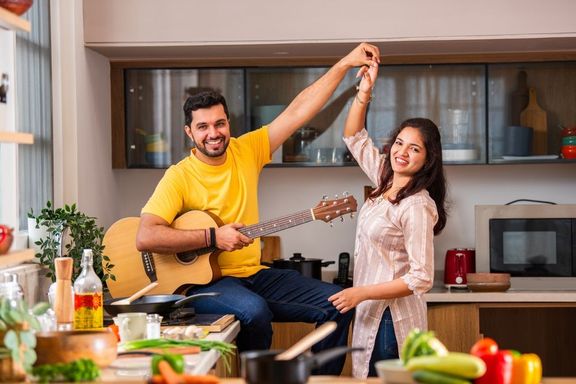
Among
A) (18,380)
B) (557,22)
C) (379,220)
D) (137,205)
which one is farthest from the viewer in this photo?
(137,205)

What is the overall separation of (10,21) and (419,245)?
1681 millimetres

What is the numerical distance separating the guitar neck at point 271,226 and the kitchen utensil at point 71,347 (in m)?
1.43

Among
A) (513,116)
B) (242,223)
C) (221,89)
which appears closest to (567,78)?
(513,116)

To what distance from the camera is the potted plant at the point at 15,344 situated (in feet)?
7.39

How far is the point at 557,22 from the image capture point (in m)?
4.84

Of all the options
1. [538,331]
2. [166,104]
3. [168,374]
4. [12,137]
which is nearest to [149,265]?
[166,104]

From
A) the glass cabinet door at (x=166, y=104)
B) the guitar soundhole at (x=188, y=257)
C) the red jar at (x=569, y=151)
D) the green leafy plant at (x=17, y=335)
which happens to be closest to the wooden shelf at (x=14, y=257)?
the green leafy plant at (x=17, y=335)

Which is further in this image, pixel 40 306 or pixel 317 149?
pixel 317 149

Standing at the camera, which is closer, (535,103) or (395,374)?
(395,374)

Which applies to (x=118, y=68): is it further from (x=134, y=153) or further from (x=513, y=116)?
(x=513, y=116)

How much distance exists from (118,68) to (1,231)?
3.03 metres

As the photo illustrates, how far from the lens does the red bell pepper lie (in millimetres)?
2080

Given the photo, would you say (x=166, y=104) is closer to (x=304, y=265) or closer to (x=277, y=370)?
(x=304, y=265)

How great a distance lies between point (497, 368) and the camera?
208 cm
